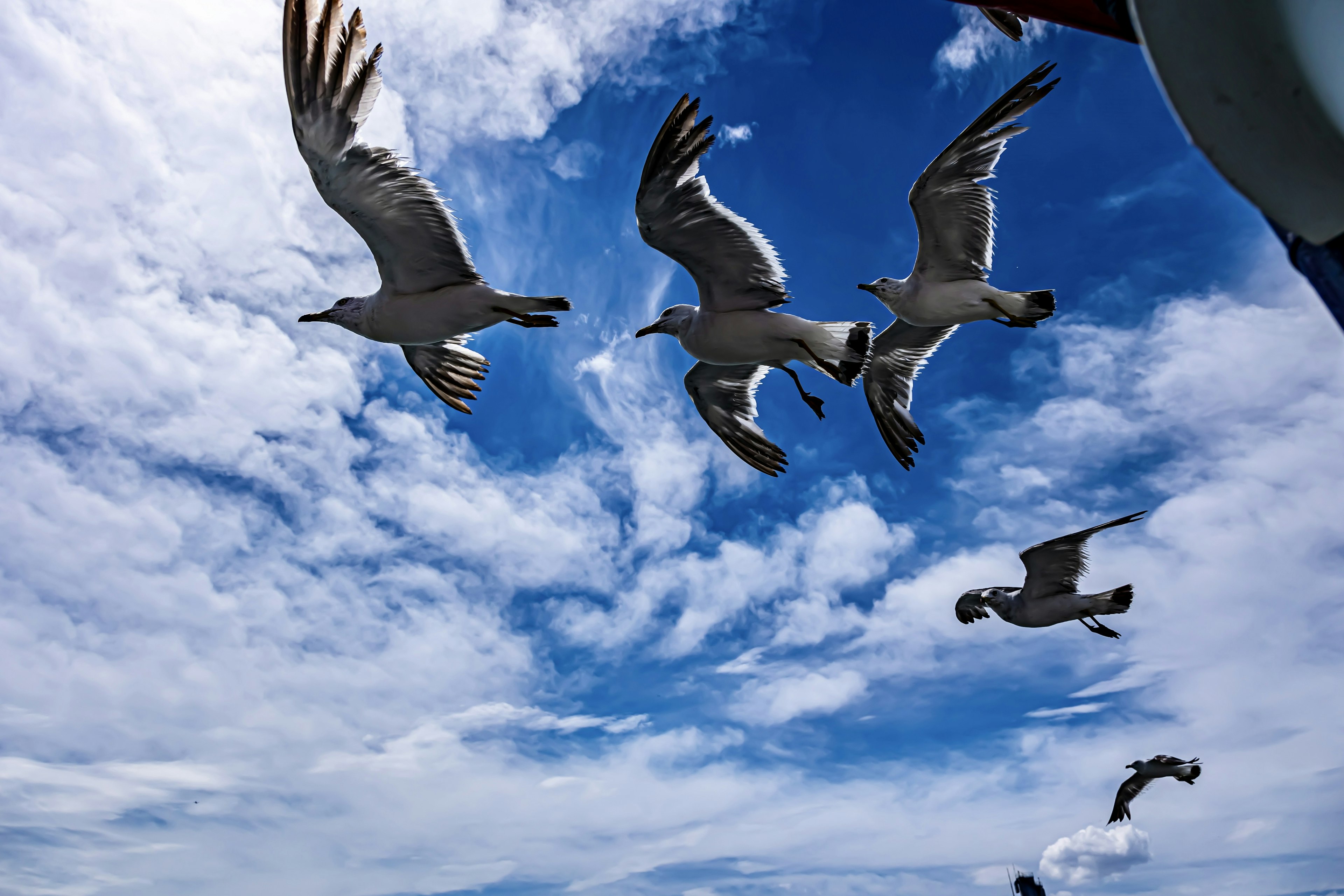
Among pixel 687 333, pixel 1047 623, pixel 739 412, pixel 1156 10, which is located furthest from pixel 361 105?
pixel 1047 623

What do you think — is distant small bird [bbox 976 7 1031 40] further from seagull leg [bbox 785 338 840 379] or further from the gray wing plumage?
the gray wing plumage

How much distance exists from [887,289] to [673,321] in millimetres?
2492

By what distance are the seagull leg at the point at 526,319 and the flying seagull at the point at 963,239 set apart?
3862 millimetres

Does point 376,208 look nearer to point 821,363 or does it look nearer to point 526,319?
point 526,319

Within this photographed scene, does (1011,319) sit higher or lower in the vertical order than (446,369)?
lower

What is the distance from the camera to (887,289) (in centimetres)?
927

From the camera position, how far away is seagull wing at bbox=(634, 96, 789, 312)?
23.2ft

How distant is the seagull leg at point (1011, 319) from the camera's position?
877 cm

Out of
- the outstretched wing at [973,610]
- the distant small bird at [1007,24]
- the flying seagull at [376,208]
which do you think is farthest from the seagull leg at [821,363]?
the outstretched wing at [973,610]

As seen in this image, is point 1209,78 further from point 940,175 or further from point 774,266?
point 940,175

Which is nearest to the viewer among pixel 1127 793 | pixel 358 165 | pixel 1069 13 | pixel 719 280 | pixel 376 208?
pixel 1069 13

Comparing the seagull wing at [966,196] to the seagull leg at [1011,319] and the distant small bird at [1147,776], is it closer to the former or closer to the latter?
the seagull leg at [1011,319]

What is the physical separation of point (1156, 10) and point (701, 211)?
679 centimetres

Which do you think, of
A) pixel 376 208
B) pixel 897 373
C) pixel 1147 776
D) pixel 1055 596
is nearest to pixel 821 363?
pixel 897 373
